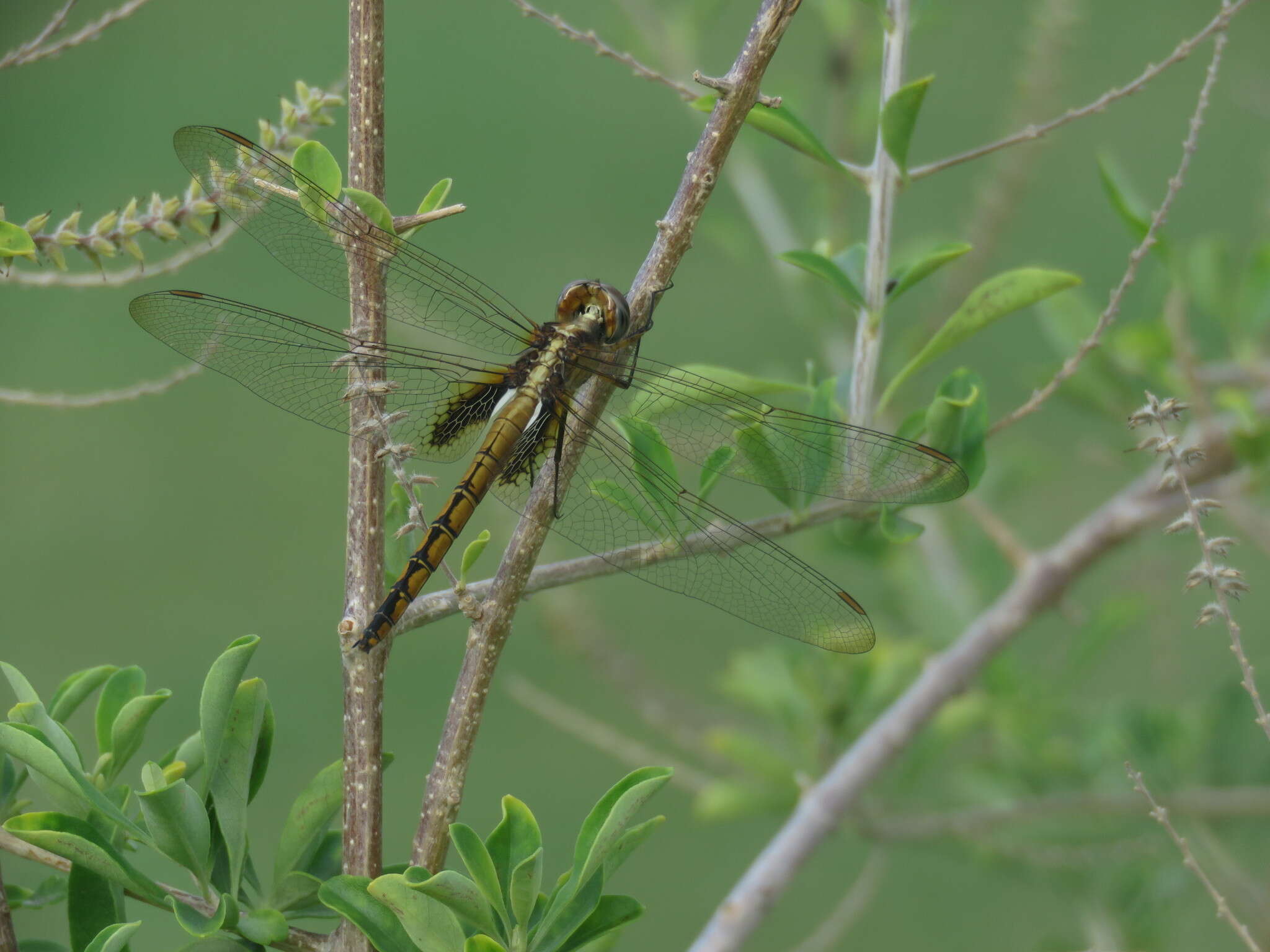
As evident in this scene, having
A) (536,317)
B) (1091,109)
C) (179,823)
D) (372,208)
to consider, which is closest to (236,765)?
(179,823)

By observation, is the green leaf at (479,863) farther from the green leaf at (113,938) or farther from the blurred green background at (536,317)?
the blurred green background at (536,317)

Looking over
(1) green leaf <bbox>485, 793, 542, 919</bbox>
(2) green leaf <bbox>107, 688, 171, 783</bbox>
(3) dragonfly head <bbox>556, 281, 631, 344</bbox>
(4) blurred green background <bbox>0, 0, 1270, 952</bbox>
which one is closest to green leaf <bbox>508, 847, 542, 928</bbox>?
(1) green leaf <bbox>485, 793, 542, 919</bbox>

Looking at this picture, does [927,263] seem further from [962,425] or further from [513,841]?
[513,841]

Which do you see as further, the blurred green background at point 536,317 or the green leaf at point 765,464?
the blurred green background at point 536,317

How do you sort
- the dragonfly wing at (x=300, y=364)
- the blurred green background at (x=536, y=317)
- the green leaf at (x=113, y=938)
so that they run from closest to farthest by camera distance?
1. the green leaf at (x=113, y=938)
2. the dragonfly wing at (x=300, y=364)
3. the blurred green background at (x=536, y=317)

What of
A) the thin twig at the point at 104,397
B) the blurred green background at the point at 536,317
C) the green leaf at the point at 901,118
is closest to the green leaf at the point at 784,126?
the green leaf at the point at 901,118

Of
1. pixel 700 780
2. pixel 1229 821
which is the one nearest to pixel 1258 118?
pixel 1229 821

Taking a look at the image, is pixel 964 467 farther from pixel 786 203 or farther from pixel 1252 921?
pixel 786 203
